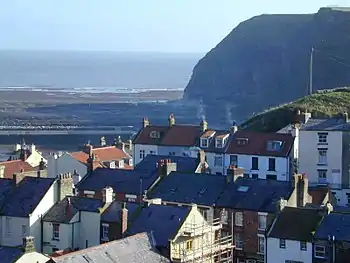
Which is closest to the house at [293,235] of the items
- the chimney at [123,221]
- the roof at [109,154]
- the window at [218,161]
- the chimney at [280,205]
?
the chimney at [280,205]

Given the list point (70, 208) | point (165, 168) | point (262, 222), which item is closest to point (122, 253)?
point (70, 208)

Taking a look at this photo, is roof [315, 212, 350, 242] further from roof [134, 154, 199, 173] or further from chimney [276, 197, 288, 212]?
roof [134, 154, 199, 173]

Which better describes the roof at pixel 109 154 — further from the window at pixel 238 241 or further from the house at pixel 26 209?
the window at pixel 238 241

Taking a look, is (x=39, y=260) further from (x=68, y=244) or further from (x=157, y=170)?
(x=157, y=170)

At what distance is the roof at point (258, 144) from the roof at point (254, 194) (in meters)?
10.5

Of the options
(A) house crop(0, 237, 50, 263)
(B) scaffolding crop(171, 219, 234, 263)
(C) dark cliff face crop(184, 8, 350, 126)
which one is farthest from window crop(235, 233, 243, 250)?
(C) dark cliff face crop(184, 8, 350, 126)

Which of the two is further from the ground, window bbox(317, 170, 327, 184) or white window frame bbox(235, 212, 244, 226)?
window bbox(317, 170, 327, 184)

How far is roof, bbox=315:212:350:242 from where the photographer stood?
37.5 meters

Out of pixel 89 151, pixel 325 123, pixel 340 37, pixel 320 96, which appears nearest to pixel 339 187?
pixel 325 123

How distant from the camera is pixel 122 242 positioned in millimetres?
35938

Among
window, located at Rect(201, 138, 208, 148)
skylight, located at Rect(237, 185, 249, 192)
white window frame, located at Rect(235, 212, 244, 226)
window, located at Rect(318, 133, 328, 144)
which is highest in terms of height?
window, located at Rect(318, 133, 328, 144)

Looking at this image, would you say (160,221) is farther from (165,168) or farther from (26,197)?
(165,168)

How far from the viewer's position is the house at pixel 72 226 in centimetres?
4188

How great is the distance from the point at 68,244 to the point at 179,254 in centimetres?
581
